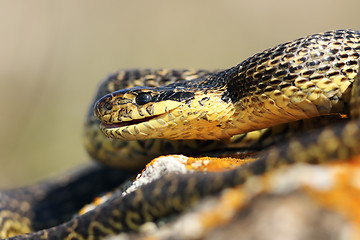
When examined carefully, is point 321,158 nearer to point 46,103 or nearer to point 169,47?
point 46,103

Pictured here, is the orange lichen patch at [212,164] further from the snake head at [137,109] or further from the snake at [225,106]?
the snake head at [137,109]

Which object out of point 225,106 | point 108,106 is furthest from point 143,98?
point 225,106

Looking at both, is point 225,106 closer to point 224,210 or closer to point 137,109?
point 137,109

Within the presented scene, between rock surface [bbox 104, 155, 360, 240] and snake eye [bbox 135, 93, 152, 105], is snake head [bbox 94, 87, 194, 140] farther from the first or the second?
rock surface [bbox 104, 155, 360, 240]

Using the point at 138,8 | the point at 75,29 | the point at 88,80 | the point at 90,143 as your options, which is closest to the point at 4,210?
the point at 90,143

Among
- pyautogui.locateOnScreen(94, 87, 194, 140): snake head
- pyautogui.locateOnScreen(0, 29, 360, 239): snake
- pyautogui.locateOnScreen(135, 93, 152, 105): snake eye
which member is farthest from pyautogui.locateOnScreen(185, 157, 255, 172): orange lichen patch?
pyautogui.locateOnScreen(135, 93, 152, 105): snake eye

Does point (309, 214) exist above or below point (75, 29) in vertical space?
above

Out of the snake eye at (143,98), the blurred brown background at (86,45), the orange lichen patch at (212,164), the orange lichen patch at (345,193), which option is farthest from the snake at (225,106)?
the blurred brown background at (86,45)
